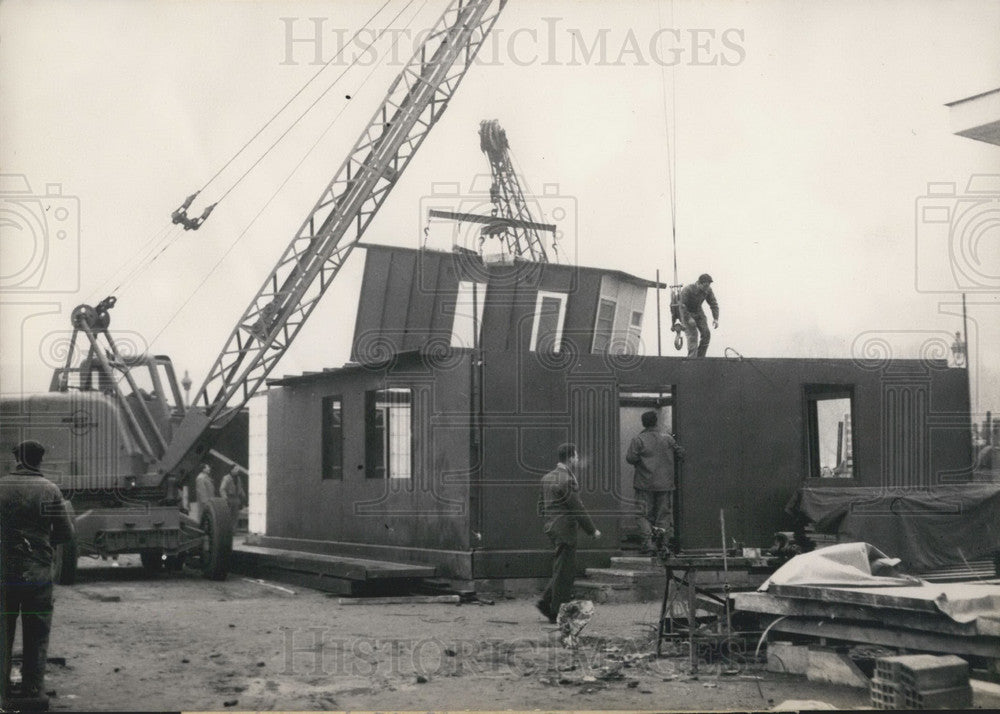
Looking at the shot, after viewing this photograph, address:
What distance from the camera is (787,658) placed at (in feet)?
29.2

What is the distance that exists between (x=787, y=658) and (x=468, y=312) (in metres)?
11.0

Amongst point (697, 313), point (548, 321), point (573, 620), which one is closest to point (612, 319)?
point (548, 321)

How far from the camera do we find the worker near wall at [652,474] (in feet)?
46.0

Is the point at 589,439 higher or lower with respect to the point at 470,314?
lower

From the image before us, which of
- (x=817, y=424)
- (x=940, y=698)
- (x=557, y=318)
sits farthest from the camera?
(x=557, y=318)

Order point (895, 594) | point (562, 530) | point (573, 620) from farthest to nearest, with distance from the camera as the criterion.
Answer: point (562, 530), point (573, 620), point (895, 594)

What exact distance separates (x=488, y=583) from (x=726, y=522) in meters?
3.30

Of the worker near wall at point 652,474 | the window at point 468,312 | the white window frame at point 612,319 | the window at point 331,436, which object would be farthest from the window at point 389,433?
the white window frame at point 612,319

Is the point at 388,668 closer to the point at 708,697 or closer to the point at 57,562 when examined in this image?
the point at 708,697

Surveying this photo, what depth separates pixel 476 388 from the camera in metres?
14.6

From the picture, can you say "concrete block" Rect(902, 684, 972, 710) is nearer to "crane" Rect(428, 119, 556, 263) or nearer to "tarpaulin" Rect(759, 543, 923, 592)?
"tarpaulin" Rect(759, 543, 923, 592)

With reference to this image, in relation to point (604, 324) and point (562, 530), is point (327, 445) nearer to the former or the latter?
point (604, 324)

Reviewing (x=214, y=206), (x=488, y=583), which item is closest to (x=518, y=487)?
(x=488, y=583)

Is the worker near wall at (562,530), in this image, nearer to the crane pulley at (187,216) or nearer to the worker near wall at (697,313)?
the worker near wall at (697,313)
